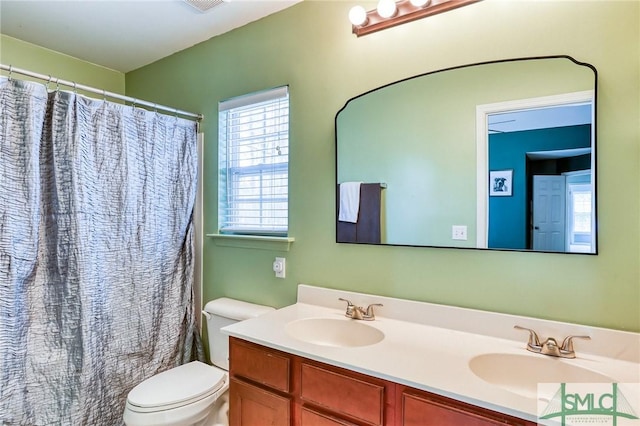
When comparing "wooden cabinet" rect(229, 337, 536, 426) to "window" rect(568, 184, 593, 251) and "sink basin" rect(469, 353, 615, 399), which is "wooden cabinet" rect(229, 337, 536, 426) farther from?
"window" rect(568, 184, 593, 251)

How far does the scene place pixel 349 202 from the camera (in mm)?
1750

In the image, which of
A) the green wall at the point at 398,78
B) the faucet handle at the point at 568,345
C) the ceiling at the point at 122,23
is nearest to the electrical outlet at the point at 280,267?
the green wall at the point at 398,78

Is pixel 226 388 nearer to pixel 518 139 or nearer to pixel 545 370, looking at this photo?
pixel 545 370

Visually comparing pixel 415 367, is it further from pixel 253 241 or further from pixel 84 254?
pixel 84 254

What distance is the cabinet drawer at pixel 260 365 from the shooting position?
1319 millimetres

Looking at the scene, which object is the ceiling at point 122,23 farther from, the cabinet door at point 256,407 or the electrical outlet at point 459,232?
the cabinet door at point 256,407

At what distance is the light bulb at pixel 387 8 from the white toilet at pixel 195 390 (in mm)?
1584

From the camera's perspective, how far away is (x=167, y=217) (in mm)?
2164

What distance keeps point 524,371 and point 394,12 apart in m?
1.52

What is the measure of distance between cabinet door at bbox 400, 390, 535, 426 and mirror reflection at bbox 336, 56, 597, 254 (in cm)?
65

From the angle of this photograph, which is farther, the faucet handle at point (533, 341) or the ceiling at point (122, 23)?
the ceiling at point (122, 23)

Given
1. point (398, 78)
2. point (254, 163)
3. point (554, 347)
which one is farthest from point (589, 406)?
point (254, 163)

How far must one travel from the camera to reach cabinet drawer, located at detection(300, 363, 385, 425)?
1.11 meters

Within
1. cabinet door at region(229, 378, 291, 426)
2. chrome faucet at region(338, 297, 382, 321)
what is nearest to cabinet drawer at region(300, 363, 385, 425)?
cabinet door at region(229, 378, 291, 426)
